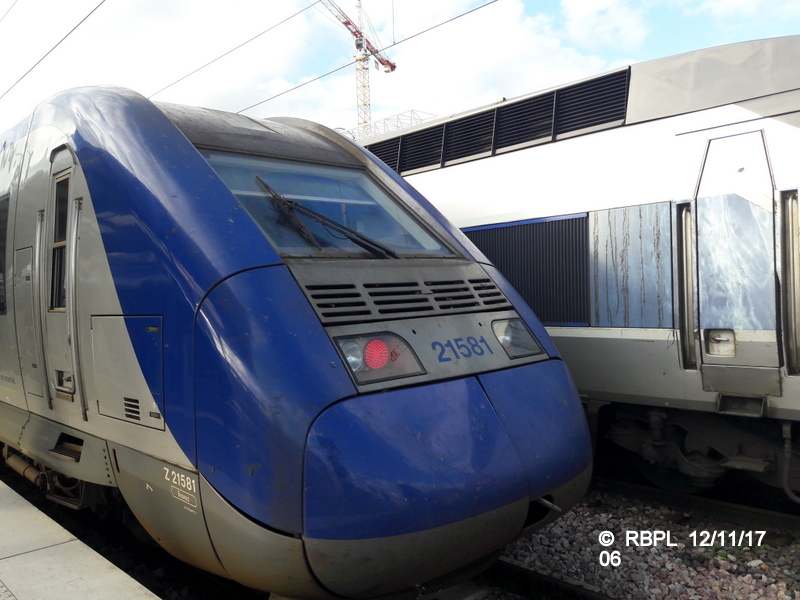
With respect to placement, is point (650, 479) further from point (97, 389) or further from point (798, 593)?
point (97, 389)

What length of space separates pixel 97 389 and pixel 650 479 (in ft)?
13.8

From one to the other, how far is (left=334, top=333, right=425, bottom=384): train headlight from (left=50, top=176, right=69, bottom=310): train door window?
72.1 inches

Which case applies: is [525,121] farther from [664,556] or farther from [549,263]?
[664,556]

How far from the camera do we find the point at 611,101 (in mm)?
5137

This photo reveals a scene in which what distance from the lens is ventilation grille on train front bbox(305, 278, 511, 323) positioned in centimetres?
290

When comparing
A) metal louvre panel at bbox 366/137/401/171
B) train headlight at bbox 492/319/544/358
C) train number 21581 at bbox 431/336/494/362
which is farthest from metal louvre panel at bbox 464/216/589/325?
train number 21581 at bbox 431/336/494/362

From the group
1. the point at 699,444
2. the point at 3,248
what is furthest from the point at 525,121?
the point at 3,248

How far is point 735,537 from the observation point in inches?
175

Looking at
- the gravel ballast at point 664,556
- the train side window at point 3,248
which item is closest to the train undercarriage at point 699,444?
the gravel ballast at point 664,556

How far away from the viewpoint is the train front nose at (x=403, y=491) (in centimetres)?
240

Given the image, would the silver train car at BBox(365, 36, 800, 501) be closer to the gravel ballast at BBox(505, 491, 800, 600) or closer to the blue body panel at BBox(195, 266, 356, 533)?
the gravel ballast at BBox(505, 491, 800, 600)

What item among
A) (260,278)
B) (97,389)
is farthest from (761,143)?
(97,389)

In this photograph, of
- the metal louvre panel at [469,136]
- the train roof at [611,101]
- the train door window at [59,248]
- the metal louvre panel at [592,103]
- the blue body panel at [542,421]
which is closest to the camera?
the blue body panel at [542,421]

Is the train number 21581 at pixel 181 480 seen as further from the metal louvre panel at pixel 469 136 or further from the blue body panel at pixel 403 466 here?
the metal louvre panel at pixel 469 136
